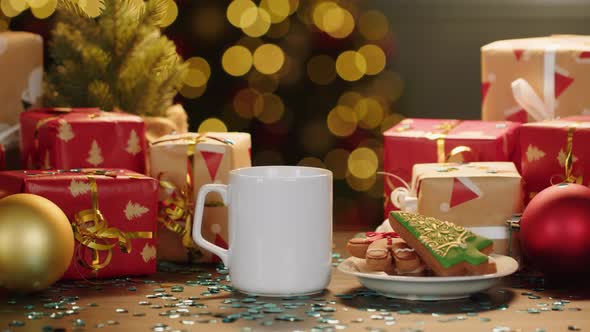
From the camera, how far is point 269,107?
182cm

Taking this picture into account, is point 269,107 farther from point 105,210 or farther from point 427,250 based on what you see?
point 427,250

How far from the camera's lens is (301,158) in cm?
184

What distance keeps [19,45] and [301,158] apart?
65 cm

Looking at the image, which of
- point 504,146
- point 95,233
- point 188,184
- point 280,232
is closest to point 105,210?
point 95,233

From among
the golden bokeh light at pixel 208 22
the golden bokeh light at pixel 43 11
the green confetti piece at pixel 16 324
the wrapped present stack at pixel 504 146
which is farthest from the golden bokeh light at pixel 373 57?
the green confetti piece at pixel 16 324

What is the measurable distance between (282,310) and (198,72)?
95cm

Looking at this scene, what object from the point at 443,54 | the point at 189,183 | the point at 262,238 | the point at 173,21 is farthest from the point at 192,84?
the point at 262,238

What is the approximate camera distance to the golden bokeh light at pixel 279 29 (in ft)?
5.86

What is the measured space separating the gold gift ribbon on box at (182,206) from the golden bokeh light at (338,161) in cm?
65

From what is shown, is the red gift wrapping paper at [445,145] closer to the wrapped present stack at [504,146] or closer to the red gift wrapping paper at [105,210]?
the wrapped present stack at [504,146]

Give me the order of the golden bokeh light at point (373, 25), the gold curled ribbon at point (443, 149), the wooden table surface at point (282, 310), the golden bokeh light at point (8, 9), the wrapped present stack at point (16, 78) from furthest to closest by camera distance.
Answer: the golden bokeh light at point (373, 25), the golden bokeh light at point (8, 9), the wrapped present stack at point (16, 78), the gold curled ribbon at point (443, 149), the wooden table surface at point (282, 310)

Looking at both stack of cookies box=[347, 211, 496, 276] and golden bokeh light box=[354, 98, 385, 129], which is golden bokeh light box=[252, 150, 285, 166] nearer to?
golden bokeh light box=[354, 98, 385, 129]

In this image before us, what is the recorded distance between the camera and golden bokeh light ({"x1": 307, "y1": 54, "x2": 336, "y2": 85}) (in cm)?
180

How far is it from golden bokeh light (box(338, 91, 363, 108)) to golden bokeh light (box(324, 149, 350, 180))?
94mm
